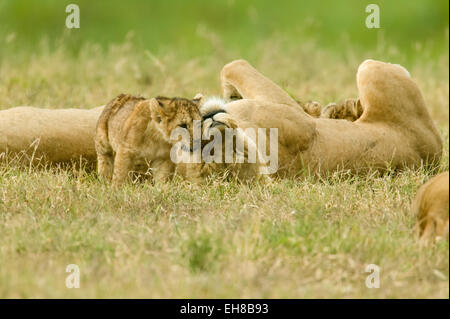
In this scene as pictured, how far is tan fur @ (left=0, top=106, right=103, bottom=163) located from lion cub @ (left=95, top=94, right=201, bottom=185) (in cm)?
43

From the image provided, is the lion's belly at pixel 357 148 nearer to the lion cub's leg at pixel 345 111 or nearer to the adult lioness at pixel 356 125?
the adult lioness at pixel 356 125

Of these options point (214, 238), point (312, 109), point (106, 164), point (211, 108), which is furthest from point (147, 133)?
point (312, 109)

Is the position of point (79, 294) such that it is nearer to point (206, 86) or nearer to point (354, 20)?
point (206, 86)

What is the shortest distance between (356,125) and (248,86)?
0.92 m

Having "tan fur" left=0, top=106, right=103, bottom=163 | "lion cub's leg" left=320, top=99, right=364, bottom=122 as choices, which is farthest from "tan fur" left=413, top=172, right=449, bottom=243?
"tan fur" left=0, top=106, right=103, bottom=163

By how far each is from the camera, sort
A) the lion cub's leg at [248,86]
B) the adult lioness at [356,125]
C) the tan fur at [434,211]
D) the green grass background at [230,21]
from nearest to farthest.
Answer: the tan fur at [434,211] → the adult lioness at [356,125] → the lion cub's leg at [248,86] → the green grass background at [230,21]

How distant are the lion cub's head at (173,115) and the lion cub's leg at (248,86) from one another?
1583 mm

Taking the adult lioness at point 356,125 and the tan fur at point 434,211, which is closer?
the tan fur at point 434,211

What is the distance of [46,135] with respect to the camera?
6.31 m

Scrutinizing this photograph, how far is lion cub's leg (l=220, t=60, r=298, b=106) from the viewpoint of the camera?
6973mm

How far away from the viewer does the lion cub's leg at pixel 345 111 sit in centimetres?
726

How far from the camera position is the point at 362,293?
407cm

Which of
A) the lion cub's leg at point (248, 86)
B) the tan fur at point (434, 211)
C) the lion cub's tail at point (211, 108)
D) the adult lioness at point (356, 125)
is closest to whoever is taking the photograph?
the tan fur at point (434, 211)

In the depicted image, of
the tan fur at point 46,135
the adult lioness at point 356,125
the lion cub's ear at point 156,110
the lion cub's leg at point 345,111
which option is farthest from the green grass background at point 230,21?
the lion cub's ear at point 156,110
